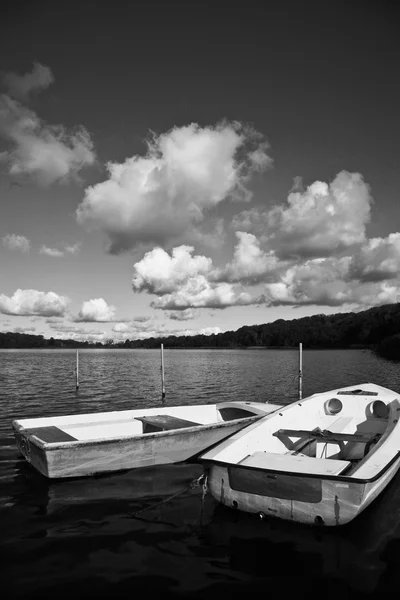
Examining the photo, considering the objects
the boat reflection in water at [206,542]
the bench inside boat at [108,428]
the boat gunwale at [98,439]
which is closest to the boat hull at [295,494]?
the boat reflection in water at [206,542]

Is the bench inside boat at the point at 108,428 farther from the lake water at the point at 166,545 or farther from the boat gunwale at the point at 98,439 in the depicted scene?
the lake water at the point at 166,545

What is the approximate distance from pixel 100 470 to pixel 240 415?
5145 millimetres

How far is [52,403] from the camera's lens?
70.4 ft

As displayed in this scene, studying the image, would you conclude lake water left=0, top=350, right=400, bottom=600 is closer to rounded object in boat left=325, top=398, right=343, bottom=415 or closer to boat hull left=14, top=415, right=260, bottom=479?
boat hull left=14, top=415, right=260, bottom=479

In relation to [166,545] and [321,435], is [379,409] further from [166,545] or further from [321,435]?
[166,545]

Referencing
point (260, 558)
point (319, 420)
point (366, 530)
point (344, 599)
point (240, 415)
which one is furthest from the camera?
point (240, 415)

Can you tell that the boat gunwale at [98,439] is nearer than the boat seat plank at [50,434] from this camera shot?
Yes

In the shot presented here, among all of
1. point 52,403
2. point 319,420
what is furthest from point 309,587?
point 52,403

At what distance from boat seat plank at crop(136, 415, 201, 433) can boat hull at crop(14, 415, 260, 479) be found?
45cm

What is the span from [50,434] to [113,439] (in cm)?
158

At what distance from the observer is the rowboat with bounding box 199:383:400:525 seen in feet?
18.4

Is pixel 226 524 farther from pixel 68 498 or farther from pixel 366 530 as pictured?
pixel 68 498

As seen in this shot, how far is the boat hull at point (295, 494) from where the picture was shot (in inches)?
219

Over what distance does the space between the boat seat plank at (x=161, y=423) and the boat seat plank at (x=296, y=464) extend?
372cm
